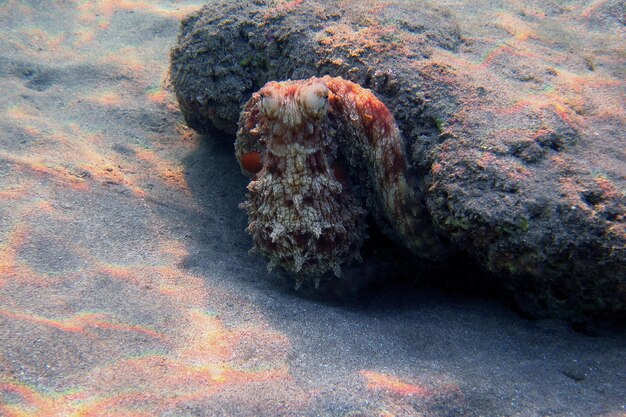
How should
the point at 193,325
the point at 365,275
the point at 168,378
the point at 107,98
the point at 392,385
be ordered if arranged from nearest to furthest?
the point at 168,378, the point at 392,385, the point at 193,325, the point at 365,275, the point at 107,98

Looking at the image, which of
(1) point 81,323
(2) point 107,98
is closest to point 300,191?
(1) point 81,323

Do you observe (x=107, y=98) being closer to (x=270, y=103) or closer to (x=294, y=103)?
(x=270, y=103)

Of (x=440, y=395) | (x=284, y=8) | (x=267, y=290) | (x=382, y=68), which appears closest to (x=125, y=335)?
(x=267, y=290)

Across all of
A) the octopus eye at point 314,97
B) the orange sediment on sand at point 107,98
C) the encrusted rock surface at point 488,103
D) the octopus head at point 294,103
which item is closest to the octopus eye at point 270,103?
the octopus head at point 294,103

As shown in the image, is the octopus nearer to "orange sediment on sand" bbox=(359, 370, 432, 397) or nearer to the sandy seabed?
the sandy seabed

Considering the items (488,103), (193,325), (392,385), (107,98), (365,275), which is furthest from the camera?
(107,98)

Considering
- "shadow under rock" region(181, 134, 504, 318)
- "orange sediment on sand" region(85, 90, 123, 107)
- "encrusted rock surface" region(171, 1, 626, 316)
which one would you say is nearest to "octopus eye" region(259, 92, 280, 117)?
"encrusted rock surface" region(171, 1, 626, 316)

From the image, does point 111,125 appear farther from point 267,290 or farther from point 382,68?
point 382,68

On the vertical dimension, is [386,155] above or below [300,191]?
above

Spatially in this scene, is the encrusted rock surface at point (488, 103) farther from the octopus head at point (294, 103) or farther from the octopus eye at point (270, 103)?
the octopus eye at point (270, 103)
